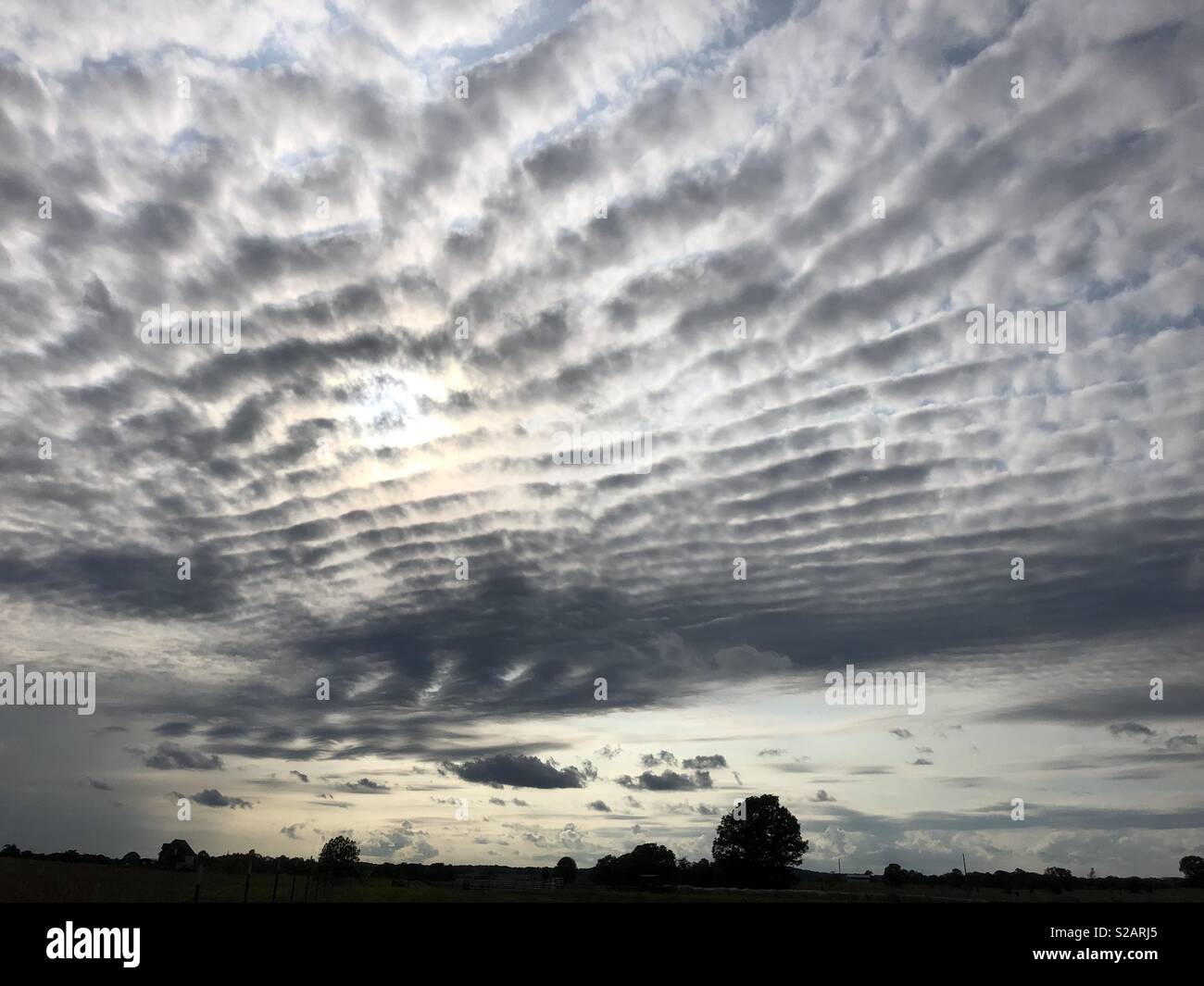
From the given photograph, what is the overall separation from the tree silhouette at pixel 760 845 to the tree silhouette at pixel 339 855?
→ 7399 centimetres

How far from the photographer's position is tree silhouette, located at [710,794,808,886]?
13662 centimetres

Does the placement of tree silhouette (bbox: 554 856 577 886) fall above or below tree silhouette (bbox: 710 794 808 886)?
below

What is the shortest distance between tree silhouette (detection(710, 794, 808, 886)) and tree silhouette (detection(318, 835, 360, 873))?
74.0 metres

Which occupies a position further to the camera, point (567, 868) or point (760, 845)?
point (567, 868)

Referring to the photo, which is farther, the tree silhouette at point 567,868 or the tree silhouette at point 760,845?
the tree silhouette at point 567,868

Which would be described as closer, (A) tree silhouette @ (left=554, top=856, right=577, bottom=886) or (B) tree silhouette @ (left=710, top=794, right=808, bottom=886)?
(B) tree silhouette @ (left=710, top=794, right=808, bottom=886)

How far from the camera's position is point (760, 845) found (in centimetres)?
13775

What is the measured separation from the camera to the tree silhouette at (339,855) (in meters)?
166

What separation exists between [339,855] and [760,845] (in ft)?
275

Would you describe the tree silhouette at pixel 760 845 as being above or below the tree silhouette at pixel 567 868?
above
